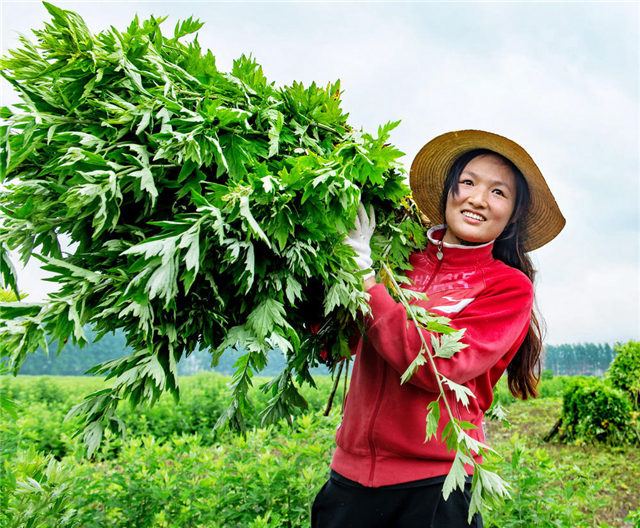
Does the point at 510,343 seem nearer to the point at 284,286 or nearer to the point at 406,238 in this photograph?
the point at 406,238

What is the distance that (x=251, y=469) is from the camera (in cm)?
305

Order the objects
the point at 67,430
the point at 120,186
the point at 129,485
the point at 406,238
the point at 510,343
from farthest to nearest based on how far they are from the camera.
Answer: the point at 67,430, the point at 129,485, the point at 406,238, the point at 510,343, the point at 120,186

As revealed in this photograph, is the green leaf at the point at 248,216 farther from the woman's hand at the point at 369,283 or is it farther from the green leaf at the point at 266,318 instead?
the woman's hand at the point at 369,283

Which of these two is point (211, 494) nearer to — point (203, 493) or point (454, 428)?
point (203, 493)

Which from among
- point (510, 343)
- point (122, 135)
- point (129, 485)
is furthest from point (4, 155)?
point (129, 485)

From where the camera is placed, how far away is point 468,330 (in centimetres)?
183

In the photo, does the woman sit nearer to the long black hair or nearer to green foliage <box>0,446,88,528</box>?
the long black hair

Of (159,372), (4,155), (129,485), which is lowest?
(129,485)

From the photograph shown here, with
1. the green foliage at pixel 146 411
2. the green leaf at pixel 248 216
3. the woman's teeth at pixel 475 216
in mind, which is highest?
the woman's teeth at pixel 475 216

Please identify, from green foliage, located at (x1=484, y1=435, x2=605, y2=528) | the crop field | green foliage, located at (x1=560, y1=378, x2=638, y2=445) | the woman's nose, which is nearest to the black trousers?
the crop field

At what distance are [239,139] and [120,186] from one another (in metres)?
0.37

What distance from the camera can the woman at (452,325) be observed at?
1.76 m

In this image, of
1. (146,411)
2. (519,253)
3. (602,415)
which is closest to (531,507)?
(519,253)

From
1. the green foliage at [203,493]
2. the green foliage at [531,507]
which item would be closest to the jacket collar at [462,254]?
the green foliage at [531,507]
